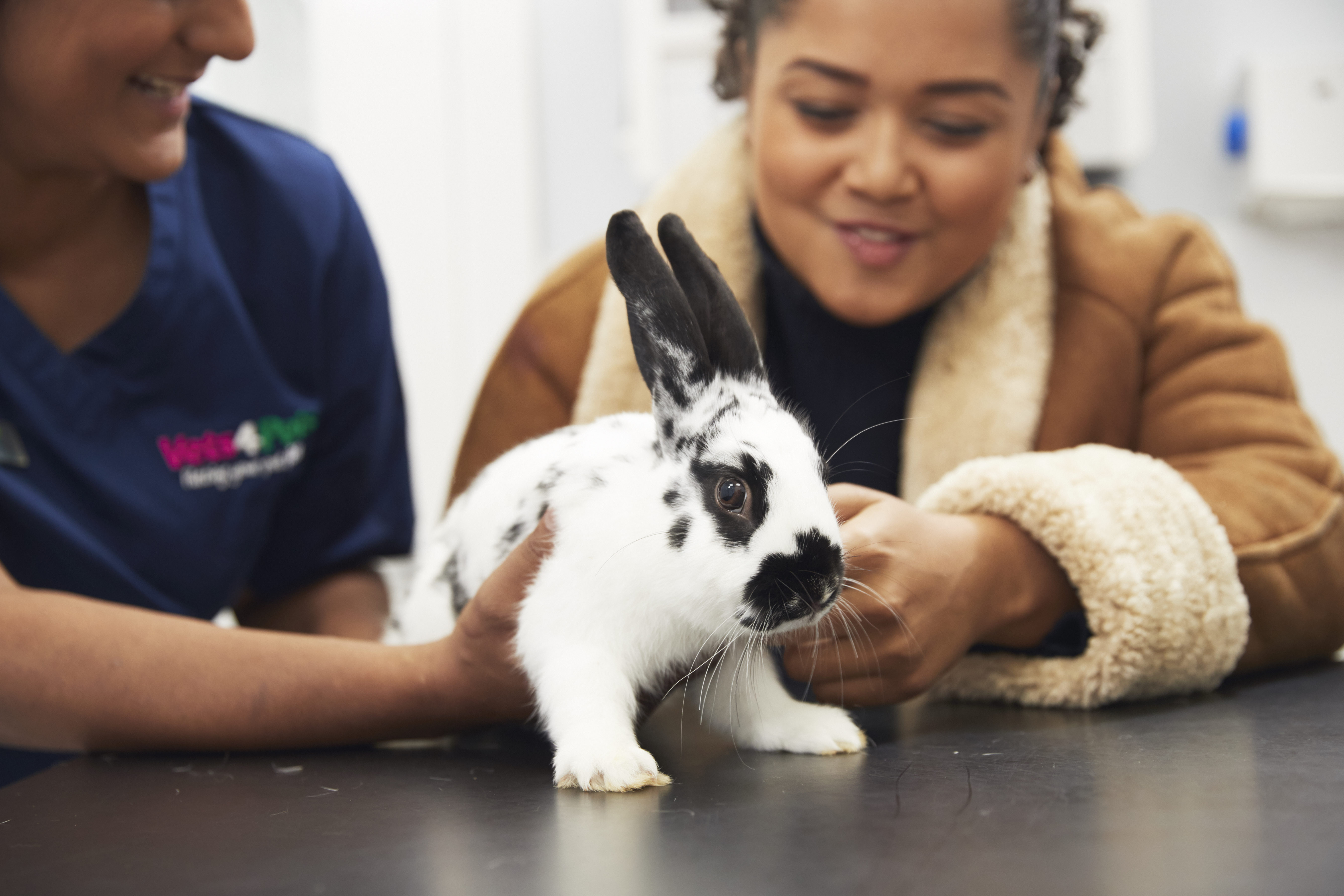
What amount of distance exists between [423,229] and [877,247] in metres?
1.25

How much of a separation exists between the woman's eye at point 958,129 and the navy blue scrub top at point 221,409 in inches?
23.5

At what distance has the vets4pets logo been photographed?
0.99 metres

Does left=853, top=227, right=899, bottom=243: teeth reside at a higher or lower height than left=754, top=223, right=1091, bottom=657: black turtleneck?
higher

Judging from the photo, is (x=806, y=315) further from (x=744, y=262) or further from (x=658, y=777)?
(x=658, y=777)

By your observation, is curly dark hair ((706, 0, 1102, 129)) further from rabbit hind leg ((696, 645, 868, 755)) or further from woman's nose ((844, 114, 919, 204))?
rabbit hind leg ((696, 645, 868, 755))

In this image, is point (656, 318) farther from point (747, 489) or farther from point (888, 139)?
point (888, 139)

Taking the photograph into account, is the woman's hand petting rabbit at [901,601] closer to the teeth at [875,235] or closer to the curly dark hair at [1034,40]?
the teeth at [875,235]

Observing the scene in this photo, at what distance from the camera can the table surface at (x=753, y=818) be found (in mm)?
425

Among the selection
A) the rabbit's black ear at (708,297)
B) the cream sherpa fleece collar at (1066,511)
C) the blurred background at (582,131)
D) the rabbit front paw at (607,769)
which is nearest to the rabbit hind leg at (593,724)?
the rabbit front paw at (607,769)

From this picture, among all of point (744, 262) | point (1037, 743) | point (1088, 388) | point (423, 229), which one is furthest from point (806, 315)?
point (423, 229)

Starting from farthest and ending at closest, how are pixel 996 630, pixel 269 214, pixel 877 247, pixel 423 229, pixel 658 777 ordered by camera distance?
pixel 423 229
pixel 269 214
pixel 877 247
pixel 996 630
pixel 658 777

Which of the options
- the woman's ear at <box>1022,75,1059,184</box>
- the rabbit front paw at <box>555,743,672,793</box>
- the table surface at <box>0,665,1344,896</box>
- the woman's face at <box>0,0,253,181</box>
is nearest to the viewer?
the table surface at <box>0,665,1344,896</box>

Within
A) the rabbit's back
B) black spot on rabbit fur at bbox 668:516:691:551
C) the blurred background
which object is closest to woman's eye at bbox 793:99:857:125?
the rabbit's back

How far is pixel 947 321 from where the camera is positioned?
3.46 feet
